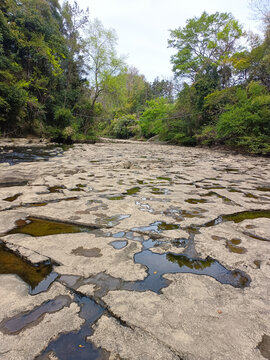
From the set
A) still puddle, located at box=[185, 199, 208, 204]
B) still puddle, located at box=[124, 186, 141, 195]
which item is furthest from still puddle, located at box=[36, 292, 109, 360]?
still puddle, located at box=[124, 186, 141, 195]

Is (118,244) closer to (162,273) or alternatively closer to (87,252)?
(87,252)

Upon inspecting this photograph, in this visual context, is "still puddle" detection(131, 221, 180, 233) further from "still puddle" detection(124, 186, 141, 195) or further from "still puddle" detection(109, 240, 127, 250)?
"still puddle" detection(124, 186, 141, 195)

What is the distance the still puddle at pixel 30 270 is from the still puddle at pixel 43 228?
29cm

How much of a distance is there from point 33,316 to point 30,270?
13.8 inches

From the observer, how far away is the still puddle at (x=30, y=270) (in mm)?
1013

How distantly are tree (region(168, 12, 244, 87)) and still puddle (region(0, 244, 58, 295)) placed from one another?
19.3 m

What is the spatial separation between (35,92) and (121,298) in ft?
58.1

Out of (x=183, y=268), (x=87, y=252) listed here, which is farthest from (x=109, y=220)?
(x=183, y=268)

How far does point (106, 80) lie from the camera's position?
19844 mm

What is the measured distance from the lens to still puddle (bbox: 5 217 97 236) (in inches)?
61.1

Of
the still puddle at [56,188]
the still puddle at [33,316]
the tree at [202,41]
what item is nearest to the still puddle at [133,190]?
the still puddle at [56,188]

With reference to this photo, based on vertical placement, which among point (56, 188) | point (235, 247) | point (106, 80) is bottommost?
point (56, 188)

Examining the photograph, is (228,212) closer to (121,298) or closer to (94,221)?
(94,221)

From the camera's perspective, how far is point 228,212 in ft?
6.68
